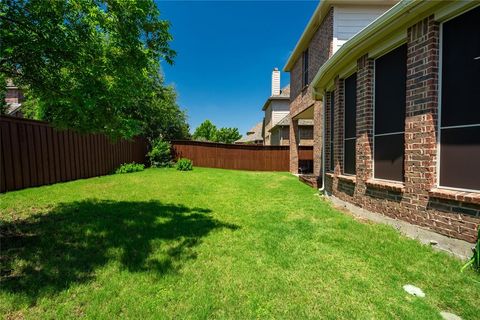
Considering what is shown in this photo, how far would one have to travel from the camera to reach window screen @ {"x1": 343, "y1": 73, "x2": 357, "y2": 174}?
19.6 feet

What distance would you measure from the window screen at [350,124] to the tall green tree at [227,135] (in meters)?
56.9

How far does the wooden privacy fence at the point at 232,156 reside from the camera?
18.2 m

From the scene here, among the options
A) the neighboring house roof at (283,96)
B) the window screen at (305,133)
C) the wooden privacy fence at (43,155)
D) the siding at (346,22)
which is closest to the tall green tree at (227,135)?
the neighboring house roof at (283,96)

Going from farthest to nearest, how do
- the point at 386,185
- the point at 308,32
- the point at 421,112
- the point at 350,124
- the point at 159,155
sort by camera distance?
Answer: the point at 159,155, the point at 308,32, the point at 350,124, the point at 386,185, the point at 421,112

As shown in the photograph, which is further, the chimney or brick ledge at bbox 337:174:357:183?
the chimney

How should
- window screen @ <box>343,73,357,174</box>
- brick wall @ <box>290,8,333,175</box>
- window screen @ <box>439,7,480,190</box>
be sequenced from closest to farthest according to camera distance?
window screen @ <box>439,7,480,190</box> → window screen @ <box>343,73,357,174</box> → brick wall @ <box>290,8,333,175</box>

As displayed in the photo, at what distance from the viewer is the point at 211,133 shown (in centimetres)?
6275

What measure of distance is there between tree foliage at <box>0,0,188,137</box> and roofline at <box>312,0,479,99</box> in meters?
3.65

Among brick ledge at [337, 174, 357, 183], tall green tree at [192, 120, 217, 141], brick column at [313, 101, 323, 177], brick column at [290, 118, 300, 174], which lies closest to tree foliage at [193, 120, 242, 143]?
tall green tree at [192, 120, 217, 141]

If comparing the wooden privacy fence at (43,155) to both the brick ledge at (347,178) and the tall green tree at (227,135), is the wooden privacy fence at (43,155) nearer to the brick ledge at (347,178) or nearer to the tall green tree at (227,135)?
the brick ledge at (347,178)

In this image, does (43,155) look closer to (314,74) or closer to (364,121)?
(364,121)

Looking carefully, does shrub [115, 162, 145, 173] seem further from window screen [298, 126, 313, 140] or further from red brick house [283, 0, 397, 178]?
window screen [298, 126, 313, 140]

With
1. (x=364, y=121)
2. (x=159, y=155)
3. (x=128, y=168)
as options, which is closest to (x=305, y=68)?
(x=364, y=121)

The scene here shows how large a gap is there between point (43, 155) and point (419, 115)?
1061 cm
